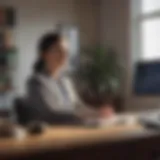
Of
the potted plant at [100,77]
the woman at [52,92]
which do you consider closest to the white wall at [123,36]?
the potted plant at [100,77]

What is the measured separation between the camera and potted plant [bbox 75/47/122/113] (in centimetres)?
443

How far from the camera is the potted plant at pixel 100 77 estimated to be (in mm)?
4426

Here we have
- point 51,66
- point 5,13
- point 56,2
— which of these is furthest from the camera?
point 56,2

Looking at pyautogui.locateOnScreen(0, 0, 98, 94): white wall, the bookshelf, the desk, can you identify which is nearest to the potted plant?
pyautogui.locateOnScreen(0, 0, 98, 94): white wall

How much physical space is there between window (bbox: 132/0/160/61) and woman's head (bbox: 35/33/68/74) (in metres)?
2.70

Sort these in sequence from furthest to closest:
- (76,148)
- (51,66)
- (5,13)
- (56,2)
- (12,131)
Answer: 1. (56,2)
2. (5,13)
3. (51,66)
4. (12,131)
5. (76,148)

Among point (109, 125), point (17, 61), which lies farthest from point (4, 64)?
point (109, 125)

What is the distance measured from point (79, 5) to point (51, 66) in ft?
10.5

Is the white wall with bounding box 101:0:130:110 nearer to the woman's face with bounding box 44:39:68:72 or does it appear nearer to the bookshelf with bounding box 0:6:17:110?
the bookshelf with bounding box 0:6:17:110

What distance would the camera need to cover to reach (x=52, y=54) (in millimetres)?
1805

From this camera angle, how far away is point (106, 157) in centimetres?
75

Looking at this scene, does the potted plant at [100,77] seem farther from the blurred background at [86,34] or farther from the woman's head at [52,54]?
the woman's head at [52,54]

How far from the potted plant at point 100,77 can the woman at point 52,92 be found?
2.45 meters

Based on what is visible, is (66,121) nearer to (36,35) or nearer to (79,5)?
(36,35)
